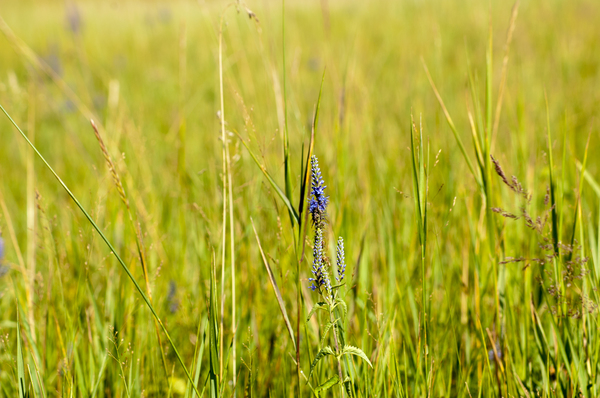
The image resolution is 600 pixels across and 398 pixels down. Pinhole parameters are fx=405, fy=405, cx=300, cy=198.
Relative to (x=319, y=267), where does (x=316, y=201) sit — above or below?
above

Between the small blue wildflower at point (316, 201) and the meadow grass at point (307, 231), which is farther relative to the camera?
the meadow grass at point (307, 231)

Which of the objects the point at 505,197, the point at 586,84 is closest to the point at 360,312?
the point at 505,197

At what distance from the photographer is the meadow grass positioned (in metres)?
0.96

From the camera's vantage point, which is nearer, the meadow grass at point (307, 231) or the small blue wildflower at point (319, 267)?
the small blue wildflower at point (319, 267)

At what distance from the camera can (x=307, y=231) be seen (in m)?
0.84

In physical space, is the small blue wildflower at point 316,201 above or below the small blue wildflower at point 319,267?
above

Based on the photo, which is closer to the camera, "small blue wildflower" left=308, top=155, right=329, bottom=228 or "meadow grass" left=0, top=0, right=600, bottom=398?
"small blue wildflower" left=308, top=155, right=329, bottom=228

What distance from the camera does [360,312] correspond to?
1226 millimetres

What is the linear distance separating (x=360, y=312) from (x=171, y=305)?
0.75m

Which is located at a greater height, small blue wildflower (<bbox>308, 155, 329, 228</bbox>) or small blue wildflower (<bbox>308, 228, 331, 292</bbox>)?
small blue wildflower (<bbox>308, 155, 329, 228</bbox>)

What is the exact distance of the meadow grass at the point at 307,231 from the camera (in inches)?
38.0

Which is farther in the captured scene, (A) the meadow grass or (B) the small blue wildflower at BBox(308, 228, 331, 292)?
(A) the meadow grass

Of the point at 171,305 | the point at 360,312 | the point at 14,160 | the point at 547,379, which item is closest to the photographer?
the point at 547,379

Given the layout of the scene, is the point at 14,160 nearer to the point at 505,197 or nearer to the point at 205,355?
the point at 205,355
